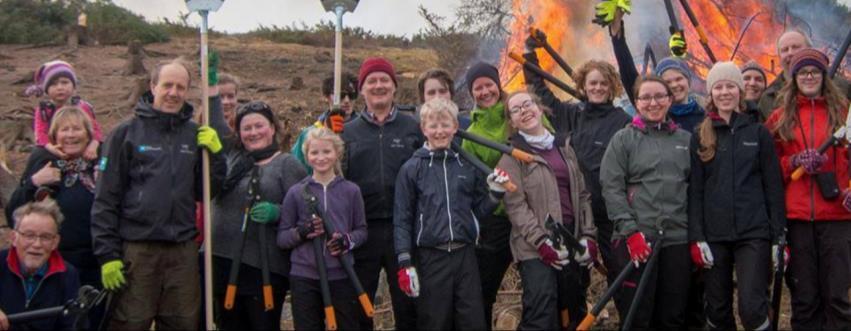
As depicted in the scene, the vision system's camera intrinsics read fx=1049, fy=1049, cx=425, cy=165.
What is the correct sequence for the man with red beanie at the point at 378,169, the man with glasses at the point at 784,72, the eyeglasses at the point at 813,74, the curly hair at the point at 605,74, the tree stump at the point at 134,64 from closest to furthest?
1. the man with red beanie at the point at 378,169
2. the eyeglasses at the point at 813,74
3. the curly hair at the point at 605,74
4. the man with glasses at the point at 784,72
5. the tree stump at the point at 134,64

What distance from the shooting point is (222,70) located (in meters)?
21.9

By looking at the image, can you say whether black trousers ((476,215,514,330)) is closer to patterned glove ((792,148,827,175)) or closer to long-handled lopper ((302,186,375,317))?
long-handled lopper ((302,186,375,317))

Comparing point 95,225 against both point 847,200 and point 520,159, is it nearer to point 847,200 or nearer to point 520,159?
point 520,159

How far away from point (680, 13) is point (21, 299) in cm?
1129

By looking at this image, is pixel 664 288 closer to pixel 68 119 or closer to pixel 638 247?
pixel 638 247

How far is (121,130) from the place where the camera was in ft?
22.9

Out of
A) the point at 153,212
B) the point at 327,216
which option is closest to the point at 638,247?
the point at 327,216

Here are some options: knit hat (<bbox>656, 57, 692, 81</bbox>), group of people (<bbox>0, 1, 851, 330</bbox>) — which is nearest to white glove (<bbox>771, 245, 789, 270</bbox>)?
group of people (<bbox>0, 1, 851, 330</bbox>)

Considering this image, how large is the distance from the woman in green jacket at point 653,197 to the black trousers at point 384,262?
156 centimetres

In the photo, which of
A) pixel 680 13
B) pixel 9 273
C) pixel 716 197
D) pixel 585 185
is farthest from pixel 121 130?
pixel 680 13

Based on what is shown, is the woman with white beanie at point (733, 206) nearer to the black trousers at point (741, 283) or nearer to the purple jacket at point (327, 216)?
the black trousers at point (741, 283)

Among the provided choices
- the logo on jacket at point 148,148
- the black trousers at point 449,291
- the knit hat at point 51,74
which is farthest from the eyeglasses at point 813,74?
the knit hat at point 51,74

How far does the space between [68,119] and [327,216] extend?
1.88 meters

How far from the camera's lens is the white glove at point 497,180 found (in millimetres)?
6922
